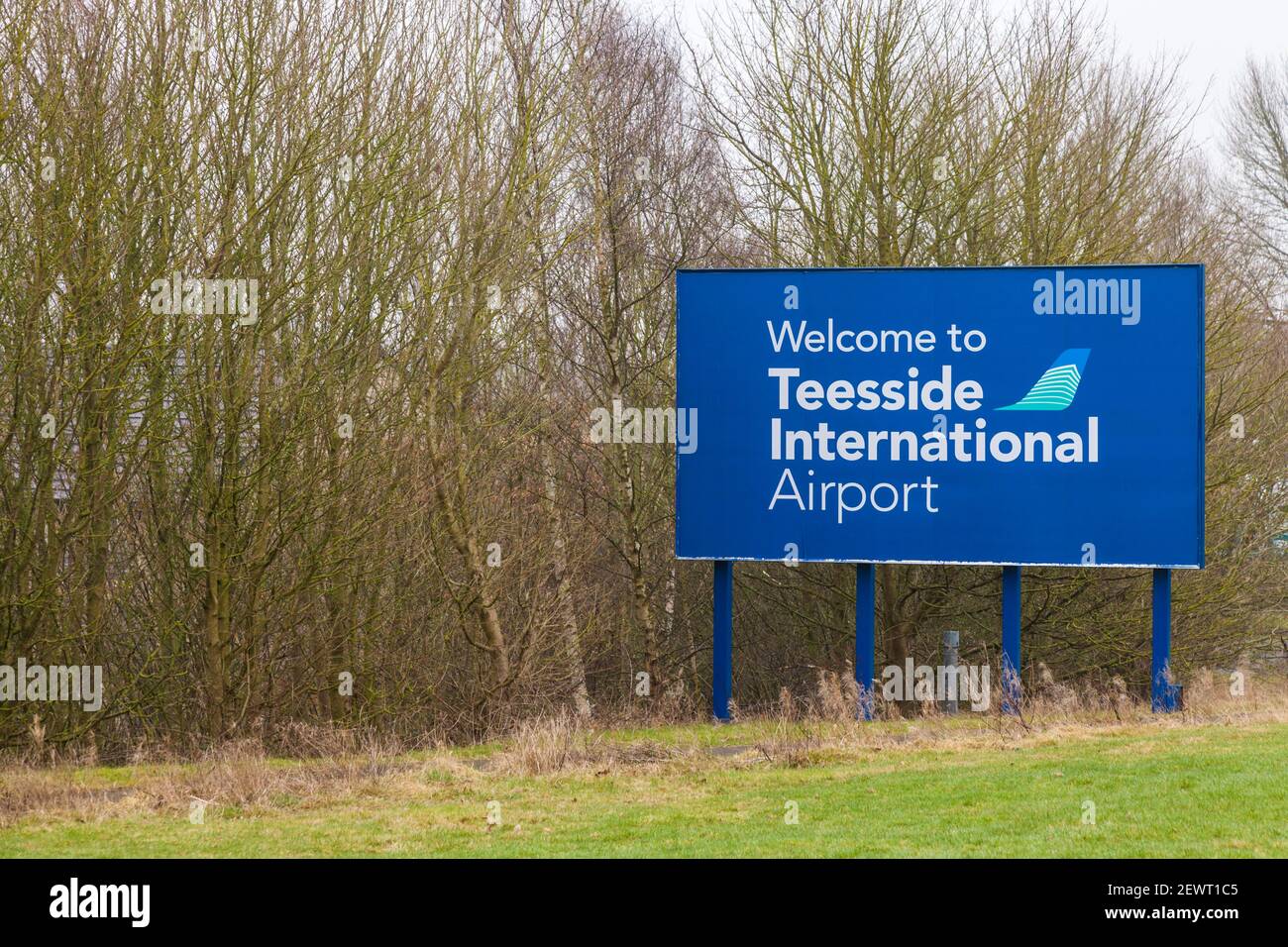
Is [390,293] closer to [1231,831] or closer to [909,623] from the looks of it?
[909,623]

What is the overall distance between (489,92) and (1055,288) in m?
7.47

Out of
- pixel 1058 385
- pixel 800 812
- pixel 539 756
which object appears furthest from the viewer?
pixel 1058 385

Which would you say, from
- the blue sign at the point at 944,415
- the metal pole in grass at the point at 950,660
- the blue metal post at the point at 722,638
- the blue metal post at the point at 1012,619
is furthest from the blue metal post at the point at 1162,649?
the blue metal post at the point at 722,638

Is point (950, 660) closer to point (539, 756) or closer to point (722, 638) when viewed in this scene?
point (722, 638)

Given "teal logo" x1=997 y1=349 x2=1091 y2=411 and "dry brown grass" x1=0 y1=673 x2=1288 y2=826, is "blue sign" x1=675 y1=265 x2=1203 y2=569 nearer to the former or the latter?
"teal logo" x1=997 y1=349 x2=1091 y2=411

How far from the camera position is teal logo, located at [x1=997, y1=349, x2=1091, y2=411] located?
15.6 meters

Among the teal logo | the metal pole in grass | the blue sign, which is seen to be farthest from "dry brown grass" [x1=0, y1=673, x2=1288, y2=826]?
the teal logo

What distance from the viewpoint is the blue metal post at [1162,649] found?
15703 mm

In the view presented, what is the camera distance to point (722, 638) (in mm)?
16656

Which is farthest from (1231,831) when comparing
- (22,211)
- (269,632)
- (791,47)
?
(791,47)

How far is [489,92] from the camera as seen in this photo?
59.4 feet

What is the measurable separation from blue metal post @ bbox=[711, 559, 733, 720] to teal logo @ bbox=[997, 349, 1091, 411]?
370cm

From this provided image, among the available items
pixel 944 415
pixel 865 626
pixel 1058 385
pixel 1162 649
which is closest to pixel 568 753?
pixel 865 626

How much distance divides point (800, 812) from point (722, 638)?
6705mm
